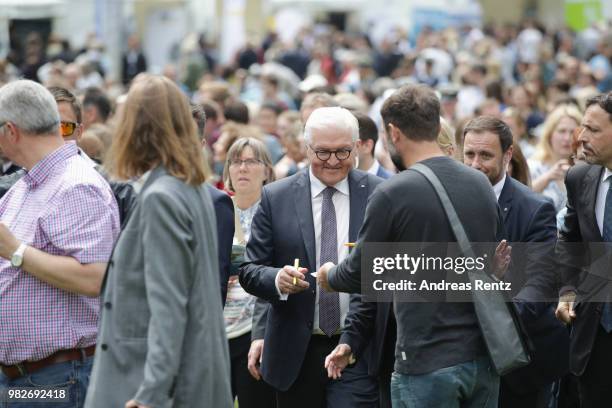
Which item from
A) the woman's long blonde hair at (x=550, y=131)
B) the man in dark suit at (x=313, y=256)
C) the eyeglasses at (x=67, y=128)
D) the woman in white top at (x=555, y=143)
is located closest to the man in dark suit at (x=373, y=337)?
the man in dark suit at (x=313, y=256)

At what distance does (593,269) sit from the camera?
19.5 feet

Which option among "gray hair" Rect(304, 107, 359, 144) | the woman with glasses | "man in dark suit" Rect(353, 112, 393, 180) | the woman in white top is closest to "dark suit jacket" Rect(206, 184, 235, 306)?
"gray hair" Rect(304, 107, 359, 144)

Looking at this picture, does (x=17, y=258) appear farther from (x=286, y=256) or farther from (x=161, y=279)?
(x=286, y=256)

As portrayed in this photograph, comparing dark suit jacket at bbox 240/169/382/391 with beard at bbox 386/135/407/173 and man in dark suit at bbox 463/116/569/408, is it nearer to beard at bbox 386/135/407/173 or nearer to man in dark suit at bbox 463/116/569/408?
man in dark suit at bbox 463/116/569/408

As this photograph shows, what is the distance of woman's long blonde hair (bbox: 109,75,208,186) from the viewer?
428cm

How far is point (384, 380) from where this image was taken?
5898 millimetres

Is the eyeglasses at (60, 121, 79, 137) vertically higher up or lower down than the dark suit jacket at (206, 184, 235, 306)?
higher up

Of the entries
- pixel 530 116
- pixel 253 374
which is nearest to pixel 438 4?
pixel 530 116

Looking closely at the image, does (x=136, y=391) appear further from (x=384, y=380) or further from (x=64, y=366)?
(x=384, y=380)

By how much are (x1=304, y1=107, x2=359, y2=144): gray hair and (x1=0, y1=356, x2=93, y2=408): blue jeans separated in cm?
179

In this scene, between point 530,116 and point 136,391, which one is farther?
point 530,116

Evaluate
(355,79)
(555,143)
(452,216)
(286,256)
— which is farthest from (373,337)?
(355,79)

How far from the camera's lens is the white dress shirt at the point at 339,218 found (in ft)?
19.6

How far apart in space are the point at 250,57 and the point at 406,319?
23.6 m
